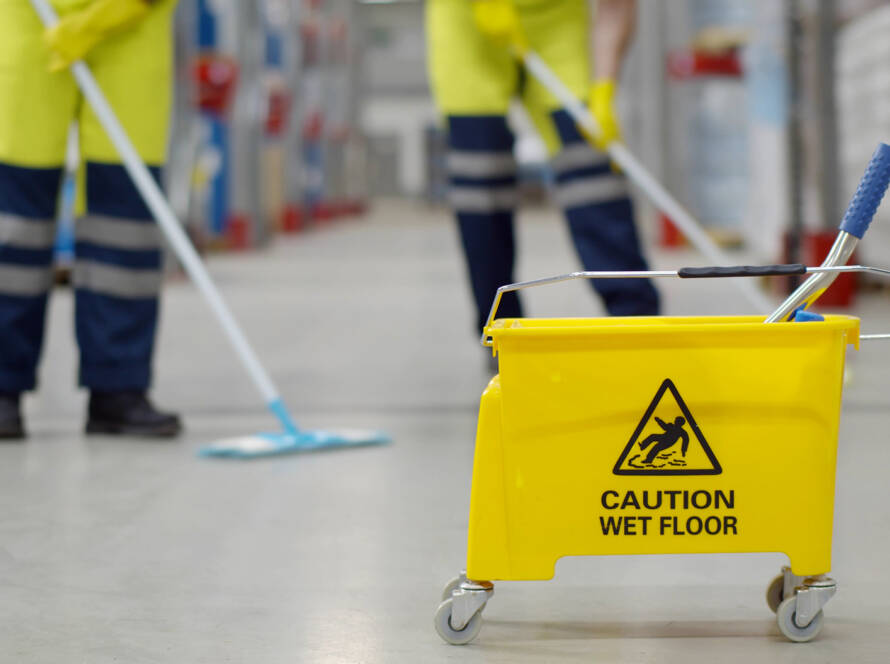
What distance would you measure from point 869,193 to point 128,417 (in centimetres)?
157

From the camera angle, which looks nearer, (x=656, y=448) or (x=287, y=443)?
(x=656, y=448)

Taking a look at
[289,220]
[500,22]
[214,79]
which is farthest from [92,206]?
[289,220]

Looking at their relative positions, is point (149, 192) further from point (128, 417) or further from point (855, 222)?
point (855, 222)

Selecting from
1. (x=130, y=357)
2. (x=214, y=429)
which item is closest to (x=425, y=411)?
(x=214, y=429)

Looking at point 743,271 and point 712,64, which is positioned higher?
point 712,64

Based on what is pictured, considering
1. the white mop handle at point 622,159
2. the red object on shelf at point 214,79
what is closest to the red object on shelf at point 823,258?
the white mop handle at point 622,159

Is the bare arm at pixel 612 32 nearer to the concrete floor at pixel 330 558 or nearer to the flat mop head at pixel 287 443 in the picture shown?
the concrete floor at pixel 330 558

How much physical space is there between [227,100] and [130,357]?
254 inches

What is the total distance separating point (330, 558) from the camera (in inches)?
59.9

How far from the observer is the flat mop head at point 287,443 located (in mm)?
2141

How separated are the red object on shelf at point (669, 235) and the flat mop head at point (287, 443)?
650 cm

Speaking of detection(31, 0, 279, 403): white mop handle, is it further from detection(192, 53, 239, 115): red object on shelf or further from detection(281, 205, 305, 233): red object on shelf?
detection(281, 205, 305, 233): red object on shelf

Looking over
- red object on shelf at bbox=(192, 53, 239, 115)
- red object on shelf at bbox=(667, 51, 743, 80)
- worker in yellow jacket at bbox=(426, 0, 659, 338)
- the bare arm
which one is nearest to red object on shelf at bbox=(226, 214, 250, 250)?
red object on shelf at bbox=(192, 53, 239, 115)

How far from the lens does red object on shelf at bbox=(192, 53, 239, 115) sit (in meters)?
8.07
